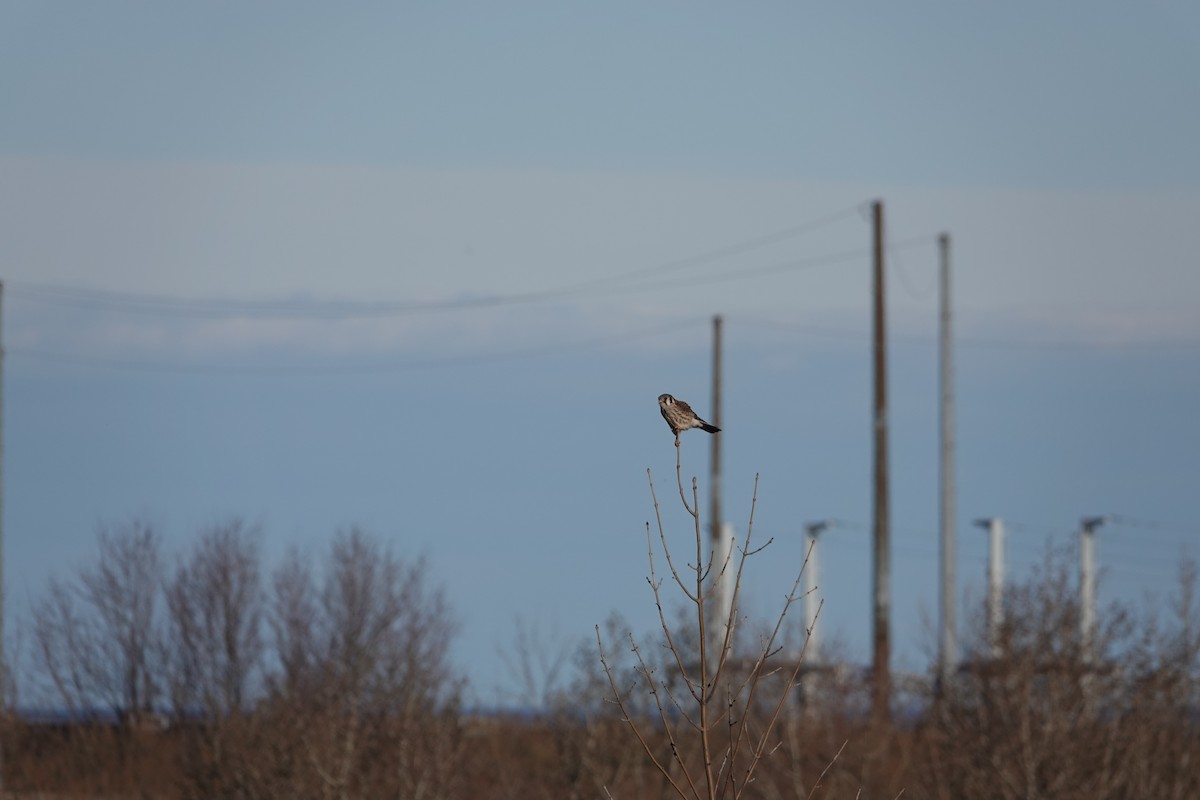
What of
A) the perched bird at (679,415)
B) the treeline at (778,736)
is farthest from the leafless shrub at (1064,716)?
the perched bird at (679,415)

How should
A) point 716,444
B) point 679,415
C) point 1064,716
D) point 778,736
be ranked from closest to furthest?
point 679,415
point 1064,716
point 778,736
point 716,444

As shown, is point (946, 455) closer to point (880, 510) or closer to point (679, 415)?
point (880, 510)

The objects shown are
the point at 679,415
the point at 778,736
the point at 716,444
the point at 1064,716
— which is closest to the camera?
the point at 679,415

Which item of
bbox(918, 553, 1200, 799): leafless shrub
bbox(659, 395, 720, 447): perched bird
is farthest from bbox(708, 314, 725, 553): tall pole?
bbox(659, 395, 720, 447): perched bird

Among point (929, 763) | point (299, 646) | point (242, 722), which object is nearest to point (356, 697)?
point (242, 722)

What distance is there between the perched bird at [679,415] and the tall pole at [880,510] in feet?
63.4

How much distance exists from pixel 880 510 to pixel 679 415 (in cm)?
2077

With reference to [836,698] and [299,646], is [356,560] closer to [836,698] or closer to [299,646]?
[299,646]

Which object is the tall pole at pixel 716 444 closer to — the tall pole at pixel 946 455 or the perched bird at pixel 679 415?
the tall pole at pixel 946 455

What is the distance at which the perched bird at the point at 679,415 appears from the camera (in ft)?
15.8

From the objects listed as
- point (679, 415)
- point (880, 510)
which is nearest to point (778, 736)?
point (880, 510)

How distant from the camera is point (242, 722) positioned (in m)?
18.4

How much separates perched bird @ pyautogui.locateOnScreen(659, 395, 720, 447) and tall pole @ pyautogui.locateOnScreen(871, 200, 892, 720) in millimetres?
19331

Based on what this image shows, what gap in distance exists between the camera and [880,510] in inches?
991
